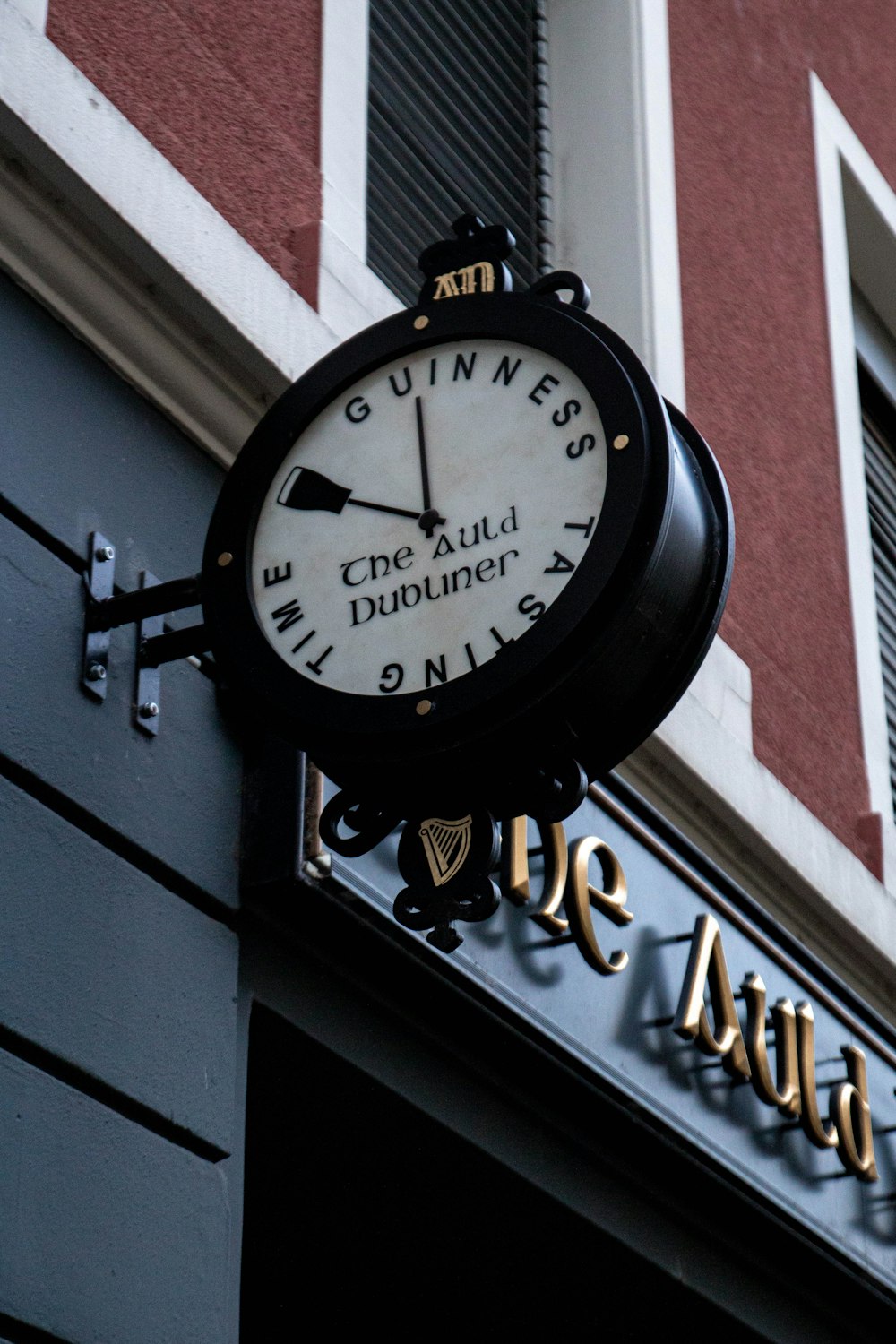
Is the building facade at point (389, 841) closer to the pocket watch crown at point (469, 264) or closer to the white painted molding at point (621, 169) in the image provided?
the white painted molding at point (621, 169)

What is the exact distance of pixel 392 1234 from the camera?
16.3 feet

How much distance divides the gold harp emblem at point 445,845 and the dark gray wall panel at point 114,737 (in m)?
0.73

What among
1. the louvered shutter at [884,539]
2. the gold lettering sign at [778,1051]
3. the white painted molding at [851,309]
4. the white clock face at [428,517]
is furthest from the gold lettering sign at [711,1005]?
the louvered shutter at [884,539]

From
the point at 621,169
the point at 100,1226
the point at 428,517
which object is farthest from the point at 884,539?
the point at 100,1226

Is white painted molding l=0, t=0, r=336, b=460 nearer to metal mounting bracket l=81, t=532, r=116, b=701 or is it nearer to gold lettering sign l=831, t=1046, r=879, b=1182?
metal mounting bracket l=81, t=532, r=116, b=701

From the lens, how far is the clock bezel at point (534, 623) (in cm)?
343

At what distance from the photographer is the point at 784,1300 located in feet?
18.9

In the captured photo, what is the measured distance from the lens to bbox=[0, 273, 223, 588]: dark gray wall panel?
13.3 feet

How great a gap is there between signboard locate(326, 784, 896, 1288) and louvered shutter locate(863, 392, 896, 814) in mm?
2088

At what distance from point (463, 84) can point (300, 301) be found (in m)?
2.13

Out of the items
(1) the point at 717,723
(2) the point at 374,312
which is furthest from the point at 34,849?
(1) the point at 717,723

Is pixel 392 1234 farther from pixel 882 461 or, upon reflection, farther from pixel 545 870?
pixel 882 461

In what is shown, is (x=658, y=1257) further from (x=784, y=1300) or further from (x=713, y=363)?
(x=713, y=363)

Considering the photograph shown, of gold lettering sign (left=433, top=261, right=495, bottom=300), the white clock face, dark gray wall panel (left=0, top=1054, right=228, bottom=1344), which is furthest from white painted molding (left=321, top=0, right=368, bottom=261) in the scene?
dark gray wall panel (left=0, top=1054, right=228, bottom=1344)
